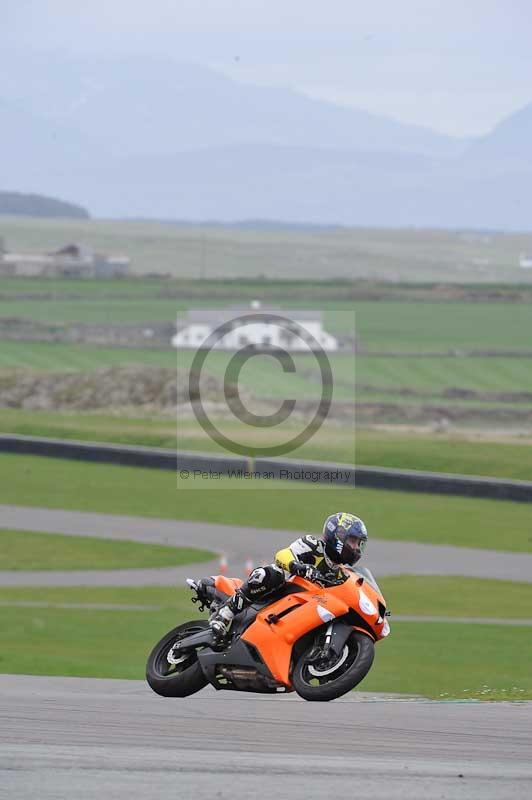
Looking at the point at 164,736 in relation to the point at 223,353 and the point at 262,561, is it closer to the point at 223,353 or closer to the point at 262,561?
the point at 262,561

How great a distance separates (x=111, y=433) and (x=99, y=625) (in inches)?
968

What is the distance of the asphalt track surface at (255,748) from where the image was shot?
26.4ft

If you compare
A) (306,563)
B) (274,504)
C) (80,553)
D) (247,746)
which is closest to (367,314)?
(274,504)

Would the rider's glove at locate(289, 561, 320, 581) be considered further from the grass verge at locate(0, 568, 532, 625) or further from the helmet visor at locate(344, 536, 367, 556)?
the grass verge at locate(0, 568, 532, 625)

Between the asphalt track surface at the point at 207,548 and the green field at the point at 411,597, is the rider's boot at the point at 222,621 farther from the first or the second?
the asphalt track surface at the point at 207,548

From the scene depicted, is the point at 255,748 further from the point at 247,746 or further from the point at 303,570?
the point at 303,570

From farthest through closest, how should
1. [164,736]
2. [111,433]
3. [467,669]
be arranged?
[111,433] < [467,669] < [164,736]

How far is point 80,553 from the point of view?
26.5m

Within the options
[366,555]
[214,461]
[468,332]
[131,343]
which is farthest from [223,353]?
[366,555]

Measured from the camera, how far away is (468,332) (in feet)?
387

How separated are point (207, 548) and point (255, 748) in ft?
59.8

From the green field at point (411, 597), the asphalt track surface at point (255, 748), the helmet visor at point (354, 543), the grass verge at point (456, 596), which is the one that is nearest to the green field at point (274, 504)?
the grass verge at point (456, 596)

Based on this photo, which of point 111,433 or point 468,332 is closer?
point 111,433

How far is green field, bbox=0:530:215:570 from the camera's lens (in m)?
25.4
